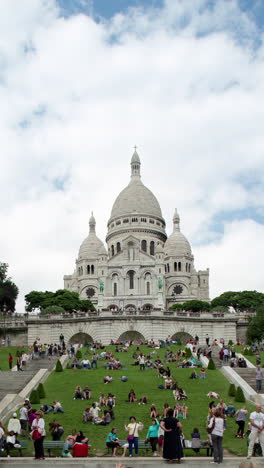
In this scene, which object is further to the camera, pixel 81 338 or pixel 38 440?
pixel 81 338

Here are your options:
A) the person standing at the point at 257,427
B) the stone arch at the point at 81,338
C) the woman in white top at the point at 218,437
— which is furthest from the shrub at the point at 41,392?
the stone arch at the point at 81,338

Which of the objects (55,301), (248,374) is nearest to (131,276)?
(55,301)

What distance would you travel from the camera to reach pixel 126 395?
2856cm

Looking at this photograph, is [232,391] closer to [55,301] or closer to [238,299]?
[55,301]

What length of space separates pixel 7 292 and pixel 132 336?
2483 cm

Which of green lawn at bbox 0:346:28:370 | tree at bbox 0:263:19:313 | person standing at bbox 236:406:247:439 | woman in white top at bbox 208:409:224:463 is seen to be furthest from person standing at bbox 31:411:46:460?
tree at bbox 0:263:19:313

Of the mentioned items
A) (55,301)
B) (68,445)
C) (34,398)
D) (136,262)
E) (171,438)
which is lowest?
(68,445)

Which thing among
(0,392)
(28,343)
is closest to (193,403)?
(0,392)

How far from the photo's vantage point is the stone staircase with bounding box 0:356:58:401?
30.4m

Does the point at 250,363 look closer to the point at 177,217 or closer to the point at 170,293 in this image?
the point at 170,293

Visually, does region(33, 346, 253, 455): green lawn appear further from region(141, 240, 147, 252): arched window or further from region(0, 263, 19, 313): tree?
region(141, 240, 147, 252): arched window

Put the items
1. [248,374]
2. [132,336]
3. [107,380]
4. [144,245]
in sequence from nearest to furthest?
[107,380], [248,374], [132,336], [144,245]

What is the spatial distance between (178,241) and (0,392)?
92.7 metres

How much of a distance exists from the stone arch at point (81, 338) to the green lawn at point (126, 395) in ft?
54.0
